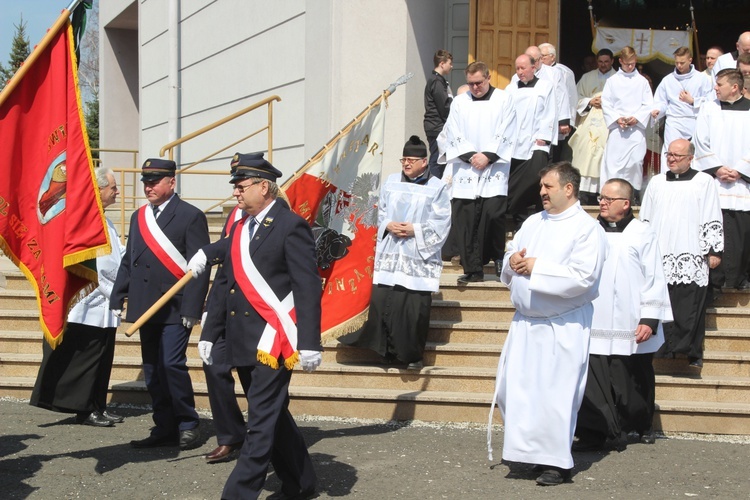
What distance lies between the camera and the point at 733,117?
953 centimetres

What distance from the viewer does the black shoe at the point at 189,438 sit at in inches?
283

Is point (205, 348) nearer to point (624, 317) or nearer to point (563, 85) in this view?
point (624, 317)

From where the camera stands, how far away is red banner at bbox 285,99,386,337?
25.5 feet

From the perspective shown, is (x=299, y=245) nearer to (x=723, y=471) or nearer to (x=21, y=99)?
(x=21, y=99)

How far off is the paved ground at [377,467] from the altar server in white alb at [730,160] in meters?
2.05

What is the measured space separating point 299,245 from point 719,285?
15.6 feet

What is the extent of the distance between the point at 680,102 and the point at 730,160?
2151 mm

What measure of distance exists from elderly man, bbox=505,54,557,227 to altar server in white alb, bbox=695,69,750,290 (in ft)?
5.26

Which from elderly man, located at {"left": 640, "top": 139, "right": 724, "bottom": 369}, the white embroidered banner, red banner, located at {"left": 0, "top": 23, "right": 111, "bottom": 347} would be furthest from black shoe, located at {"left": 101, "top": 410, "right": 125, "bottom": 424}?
the white embroidered banner

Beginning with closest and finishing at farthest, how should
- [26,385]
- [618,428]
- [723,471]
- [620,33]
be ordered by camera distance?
[723,471] → [618,428] → [26,385] → [620,33]

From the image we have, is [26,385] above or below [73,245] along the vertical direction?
below

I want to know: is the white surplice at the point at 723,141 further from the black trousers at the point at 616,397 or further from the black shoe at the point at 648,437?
the black shoe at the point at 648,437

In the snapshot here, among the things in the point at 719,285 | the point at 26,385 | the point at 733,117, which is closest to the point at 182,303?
the point at 26,385

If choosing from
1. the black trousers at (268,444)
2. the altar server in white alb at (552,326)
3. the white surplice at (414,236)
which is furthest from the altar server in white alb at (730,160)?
the black trousers at (268,444)
